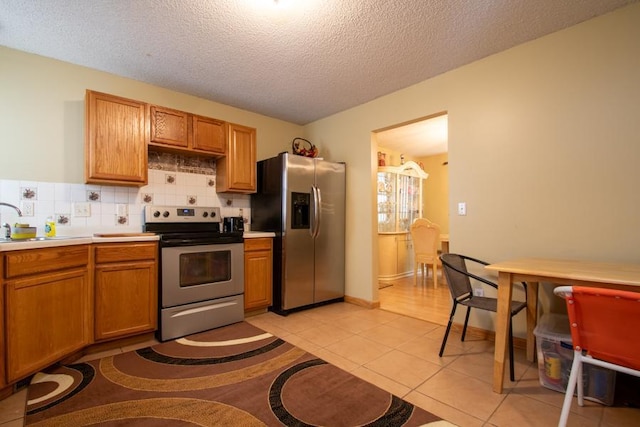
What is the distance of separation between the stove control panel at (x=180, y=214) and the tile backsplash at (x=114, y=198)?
0.22m

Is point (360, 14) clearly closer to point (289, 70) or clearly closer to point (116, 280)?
point (289, 70)

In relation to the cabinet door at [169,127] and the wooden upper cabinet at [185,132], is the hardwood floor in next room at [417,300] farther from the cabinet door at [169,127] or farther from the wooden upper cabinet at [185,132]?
the cabinet door at [169,127]

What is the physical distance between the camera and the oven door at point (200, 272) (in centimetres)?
253

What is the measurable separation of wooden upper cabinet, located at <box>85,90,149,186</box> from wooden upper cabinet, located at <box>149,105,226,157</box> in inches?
4.2

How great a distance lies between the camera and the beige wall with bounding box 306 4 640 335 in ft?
6.39

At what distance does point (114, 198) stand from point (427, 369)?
3.09 m

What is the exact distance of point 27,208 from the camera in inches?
94.3

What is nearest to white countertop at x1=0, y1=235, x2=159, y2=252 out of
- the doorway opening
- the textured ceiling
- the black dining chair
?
the textured ceiling

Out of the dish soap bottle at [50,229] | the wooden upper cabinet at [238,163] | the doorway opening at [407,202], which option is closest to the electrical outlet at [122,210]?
the dish soap bottle at [50,229]

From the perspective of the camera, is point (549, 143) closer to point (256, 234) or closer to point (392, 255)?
point (256, 234)

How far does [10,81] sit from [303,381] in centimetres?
326

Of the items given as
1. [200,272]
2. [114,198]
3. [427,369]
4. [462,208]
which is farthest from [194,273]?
[462,208]

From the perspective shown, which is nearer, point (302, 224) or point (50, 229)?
point (50, 229)

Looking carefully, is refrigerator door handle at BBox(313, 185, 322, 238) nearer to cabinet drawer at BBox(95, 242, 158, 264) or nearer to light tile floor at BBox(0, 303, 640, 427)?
light tile floor at BBox(0, 303, 640, 427)
